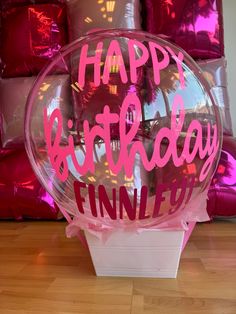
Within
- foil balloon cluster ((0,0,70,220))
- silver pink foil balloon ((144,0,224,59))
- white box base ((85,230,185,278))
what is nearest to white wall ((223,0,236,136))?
silver pink foil balloon ((144,0,224,59))

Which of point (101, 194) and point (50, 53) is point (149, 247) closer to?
point (101, 194)

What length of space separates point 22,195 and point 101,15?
51cm

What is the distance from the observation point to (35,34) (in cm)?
110

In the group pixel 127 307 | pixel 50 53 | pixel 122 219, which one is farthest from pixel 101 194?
pixel 50 53

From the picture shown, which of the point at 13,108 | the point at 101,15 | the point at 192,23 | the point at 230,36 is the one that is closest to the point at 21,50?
the point at 13,108

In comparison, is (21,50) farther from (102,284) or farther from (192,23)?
(102,284)

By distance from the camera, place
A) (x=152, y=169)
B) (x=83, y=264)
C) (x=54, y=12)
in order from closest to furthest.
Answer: (x=152, y=169) < (x=83, y=264) < (x=54, y=12)

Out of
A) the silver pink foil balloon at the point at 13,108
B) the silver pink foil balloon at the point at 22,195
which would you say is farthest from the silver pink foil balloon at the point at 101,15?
the silver pink foil balloon at the point at 22,195

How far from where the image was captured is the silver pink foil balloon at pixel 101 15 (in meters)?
0.82

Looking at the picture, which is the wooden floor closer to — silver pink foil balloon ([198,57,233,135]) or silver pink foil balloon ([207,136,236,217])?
silver pink foil balloon ([207,136,236,217])

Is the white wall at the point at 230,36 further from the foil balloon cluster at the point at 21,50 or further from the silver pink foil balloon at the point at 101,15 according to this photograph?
the foil balloon cluster at the point at 21,50

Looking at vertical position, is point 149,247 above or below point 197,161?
Result: below

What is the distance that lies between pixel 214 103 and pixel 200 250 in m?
0.33

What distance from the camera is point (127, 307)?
472mm
